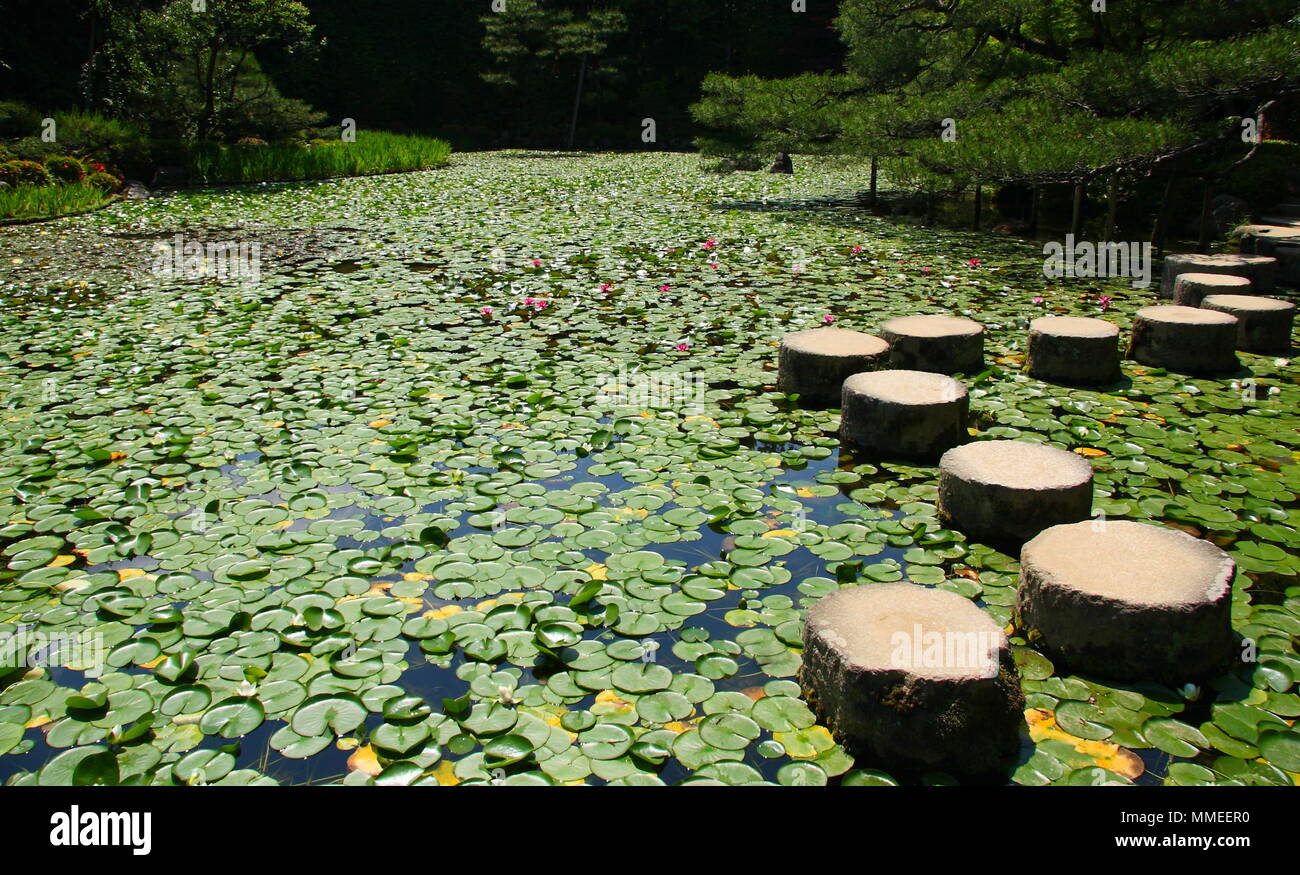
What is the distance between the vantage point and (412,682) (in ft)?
6.34

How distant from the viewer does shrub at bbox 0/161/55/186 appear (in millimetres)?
9281

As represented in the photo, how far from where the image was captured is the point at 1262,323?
427 centimetres

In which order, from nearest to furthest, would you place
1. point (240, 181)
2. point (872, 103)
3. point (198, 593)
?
1. point (198, 593)
2. point (872, 103)
3. point (240, 181)

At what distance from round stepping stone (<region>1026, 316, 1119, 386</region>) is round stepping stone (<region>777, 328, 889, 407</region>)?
819 millimetres

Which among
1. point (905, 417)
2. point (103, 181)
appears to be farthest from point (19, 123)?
point (905, 417)

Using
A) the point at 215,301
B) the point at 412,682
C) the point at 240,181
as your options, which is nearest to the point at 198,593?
the point at 412,682

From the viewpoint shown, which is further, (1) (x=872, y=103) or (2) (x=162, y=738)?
(1) (x=872, y=103)

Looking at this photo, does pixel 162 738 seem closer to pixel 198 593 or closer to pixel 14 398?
pixel 198 593

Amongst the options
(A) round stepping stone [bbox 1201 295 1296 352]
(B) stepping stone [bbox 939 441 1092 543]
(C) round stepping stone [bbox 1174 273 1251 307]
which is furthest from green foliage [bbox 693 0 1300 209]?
(B) stepping stone [bbox 939 441 1092 543]

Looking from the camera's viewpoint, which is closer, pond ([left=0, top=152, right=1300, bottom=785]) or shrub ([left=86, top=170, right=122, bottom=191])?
pond ([left=0, top=152, right=1300, bottom=785])

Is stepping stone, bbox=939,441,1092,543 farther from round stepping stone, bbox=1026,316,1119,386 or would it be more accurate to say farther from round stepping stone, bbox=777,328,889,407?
round stepping stone, bbox=1026,316,1119,386

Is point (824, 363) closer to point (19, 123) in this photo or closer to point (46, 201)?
point (46, 201)

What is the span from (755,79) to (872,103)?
7.59 ft

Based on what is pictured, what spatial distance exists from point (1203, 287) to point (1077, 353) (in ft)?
4.92
